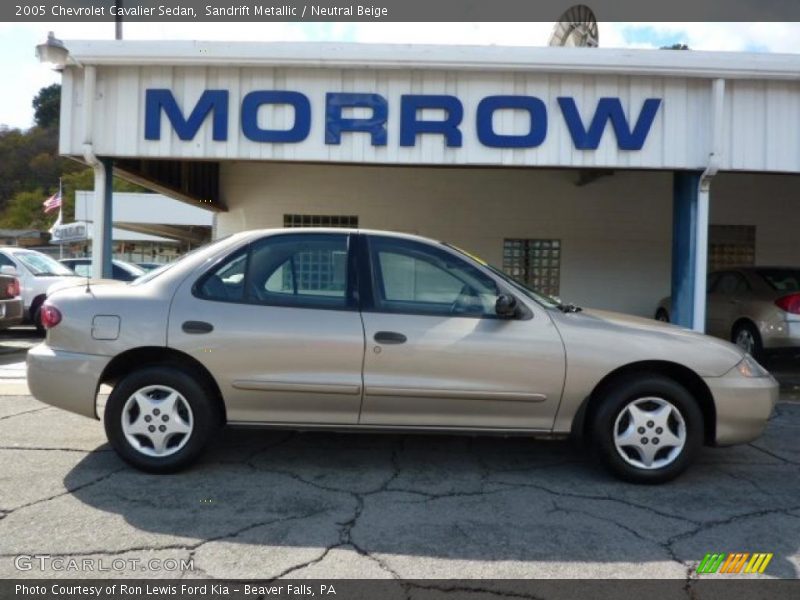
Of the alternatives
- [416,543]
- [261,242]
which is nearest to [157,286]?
[261,242]

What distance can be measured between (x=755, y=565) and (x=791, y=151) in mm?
5742

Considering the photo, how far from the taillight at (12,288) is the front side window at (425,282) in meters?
8.00

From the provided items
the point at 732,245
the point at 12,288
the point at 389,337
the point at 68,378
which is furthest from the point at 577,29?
the point at 12,288

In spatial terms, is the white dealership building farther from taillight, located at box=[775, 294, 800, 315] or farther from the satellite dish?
the satellite dish

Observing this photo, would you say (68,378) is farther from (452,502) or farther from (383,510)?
(452,502)

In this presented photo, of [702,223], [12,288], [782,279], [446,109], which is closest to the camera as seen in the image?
[446,109]

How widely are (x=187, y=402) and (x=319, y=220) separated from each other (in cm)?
907

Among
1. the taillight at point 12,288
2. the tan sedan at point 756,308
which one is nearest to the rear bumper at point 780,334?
the tan sedan at point 756,308

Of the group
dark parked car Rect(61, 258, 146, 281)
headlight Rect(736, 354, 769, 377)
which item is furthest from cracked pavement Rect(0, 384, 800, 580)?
dark parked car Rect(61, 258, 146, 281)

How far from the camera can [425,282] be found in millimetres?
4426

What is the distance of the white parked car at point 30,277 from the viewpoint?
1164 cm

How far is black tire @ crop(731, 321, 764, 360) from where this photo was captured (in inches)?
347

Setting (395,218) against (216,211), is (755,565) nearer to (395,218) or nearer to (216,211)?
(395,218)

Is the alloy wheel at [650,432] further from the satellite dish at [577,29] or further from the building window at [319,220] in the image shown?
the building window at [319,220]
